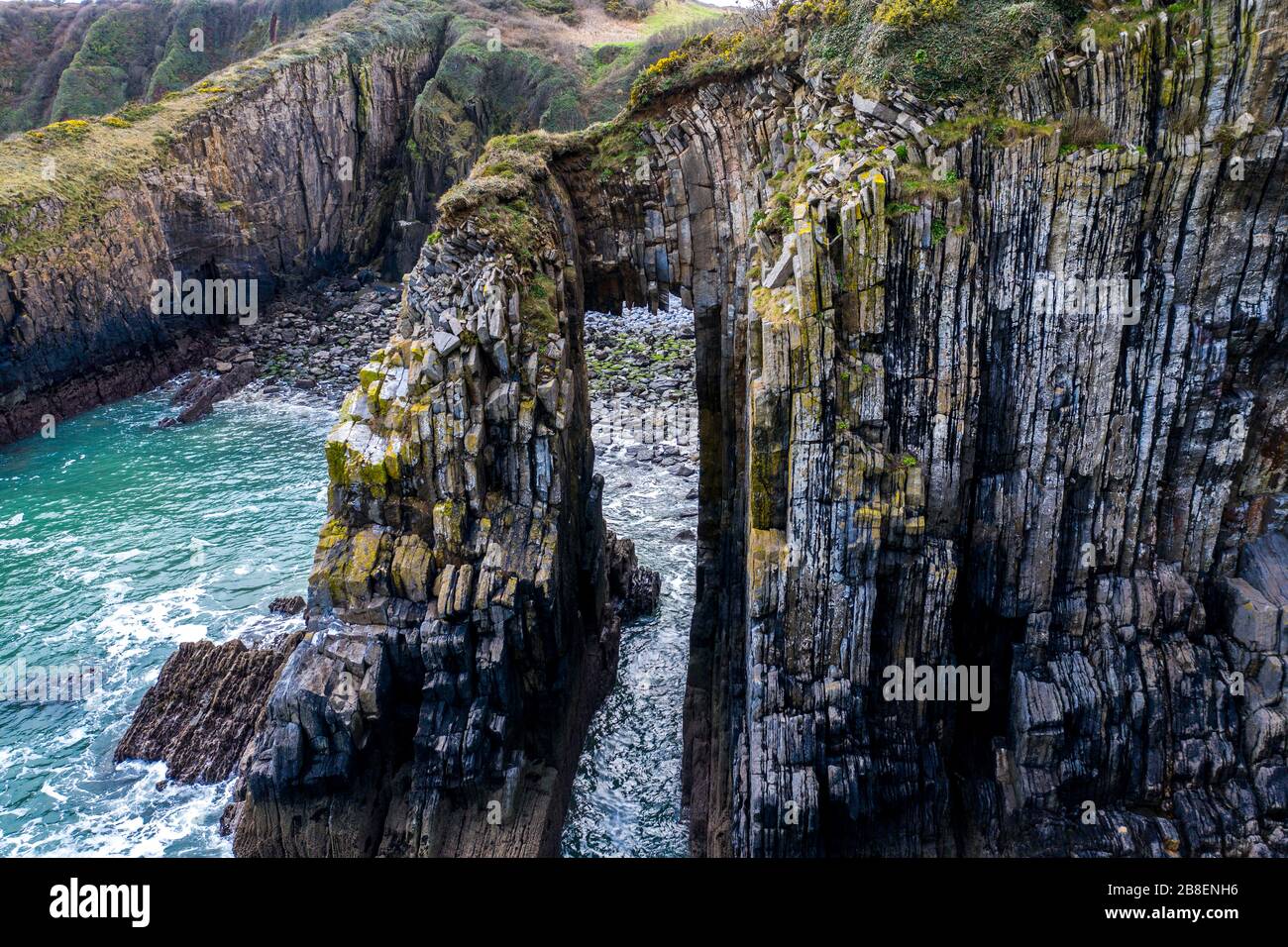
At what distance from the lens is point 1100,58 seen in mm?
21266

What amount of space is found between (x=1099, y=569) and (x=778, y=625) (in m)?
8.15

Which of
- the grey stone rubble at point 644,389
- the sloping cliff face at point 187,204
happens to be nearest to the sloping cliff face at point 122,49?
the sloping cliff face at point 187,204

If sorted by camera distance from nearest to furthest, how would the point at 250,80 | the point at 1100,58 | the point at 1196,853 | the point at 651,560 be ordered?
the point at 1196,853 < the point at 1100,58 < the point at 651,560 < the point at 250,80

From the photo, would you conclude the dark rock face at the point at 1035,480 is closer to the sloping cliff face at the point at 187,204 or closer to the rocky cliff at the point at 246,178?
the sloping cliff face at the point at 187,204

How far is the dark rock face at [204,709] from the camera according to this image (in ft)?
89.6
